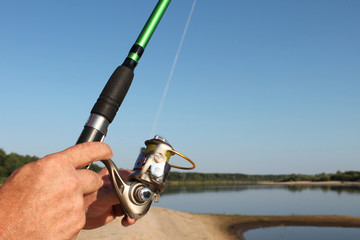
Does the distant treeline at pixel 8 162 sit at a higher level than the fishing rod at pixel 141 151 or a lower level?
lower

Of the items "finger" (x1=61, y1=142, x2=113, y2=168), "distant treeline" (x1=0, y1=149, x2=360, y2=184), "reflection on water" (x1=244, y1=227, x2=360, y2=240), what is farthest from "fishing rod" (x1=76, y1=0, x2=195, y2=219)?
"distant treeline" (x1=0, y1=149, x2=360, y2=184)

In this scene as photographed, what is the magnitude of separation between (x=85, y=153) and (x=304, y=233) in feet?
55.5

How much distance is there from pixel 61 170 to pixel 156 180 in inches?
24.3

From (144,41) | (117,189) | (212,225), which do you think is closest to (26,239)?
(117,189)

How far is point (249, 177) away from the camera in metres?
79.7

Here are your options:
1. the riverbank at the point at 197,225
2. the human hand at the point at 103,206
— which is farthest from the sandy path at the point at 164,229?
the human hand at the point at 103,206

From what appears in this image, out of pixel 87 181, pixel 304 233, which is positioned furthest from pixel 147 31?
pixel 304 233

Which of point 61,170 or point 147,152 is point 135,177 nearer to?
point 147,152

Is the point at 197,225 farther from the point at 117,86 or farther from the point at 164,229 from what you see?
the point at 117,86

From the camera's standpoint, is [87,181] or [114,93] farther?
[114,93]

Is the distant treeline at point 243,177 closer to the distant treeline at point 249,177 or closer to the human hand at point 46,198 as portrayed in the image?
the distant treeline at point 249,177

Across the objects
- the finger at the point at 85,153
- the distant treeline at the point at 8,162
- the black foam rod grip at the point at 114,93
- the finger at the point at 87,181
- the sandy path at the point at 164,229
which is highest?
the black foam rod grip at the point at 114,93

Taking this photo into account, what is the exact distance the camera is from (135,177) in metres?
1.46

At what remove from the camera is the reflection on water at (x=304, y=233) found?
14336 mm
